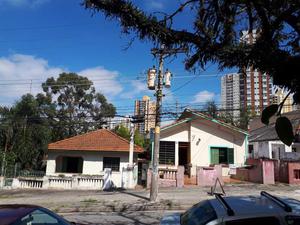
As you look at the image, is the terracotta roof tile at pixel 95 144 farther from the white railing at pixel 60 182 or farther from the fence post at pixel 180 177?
the fence post at pixel 180 177

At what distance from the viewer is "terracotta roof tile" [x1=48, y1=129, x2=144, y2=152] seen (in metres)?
27.9

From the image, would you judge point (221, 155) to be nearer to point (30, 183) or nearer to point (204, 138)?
point (204, 138)

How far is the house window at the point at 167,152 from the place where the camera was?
26828 mm

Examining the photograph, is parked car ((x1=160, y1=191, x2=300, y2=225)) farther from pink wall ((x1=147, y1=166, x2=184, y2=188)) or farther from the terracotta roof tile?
the terracotta roof tile

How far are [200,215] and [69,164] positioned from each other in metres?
26.9

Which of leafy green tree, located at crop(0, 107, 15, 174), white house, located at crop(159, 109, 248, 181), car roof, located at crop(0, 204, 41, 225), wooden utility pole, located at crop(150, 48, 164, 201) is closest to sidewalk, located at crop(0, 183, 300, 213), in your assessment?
wooden utility pole, located at crop(150, 48, 164, 201)

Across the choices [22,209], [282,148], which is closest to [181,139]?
[282,148]

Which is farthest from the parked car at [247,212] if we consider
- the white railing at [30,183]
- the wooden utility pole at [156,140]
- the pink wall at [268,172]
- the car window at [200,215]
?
the white railing at [30,183]

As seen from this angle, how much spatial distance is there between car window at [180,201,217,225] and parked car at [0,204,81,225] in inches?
85.1

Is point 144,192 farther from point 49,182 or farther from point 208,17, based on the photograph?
point 208,17

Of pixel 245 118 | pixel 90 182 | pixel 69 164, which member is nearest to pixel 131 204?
pixel 90 182

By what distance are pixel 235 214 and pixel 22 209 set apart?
326 cm

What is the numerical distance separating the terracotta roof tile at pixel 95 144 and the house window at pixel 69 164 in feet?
5.26

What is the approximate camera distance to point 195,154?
87.2 ft
